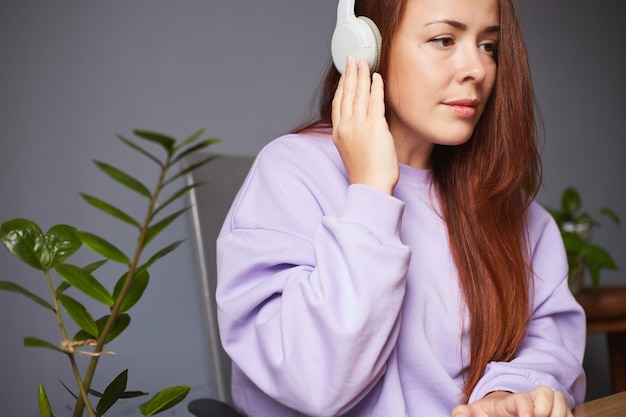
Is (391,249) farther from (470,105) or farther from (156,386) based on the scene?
(156,386)

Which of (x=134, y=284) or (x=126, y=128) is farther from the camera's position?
Answer: (x=126, y=128)

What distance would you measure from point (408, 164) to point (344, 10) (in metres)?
0.29

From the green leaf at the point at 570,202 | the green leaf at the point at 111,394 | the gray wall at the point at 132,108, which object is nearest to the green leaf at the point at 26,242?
the green leaf at the point at 111,394

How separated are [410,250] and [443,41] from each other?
1.19 ft

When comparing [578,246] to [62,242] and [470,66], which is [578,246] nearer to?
[470,66]

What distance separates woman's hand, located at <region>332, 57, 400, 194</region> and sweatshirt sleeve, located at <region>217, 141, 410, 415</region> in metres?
0.04

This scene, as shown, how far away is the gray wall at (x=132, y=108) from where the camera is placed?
1471mm

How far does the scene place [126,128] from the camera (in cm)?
160

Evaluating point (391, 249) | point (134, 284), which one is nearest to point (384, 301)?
point (391, 249)

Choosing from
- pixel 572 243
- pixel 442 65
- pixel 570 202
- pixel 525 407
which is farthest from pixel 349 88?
pixel 570 202

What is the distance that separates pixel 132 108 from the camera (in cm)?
161

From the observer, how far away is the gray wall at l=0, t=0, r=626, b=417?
1.47 meters

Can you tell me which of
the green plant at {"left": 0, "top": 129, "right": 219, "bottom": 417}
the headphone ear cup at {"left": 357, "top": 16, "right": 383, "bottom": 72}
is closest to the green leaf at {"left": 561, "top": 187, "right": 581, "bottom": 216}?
the headphone ear cup at {"left": 357, "top": 16, "right": 383, "bottom": 72}

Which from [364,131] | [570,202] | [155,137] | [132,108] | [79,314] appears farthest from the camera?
[570,202]
